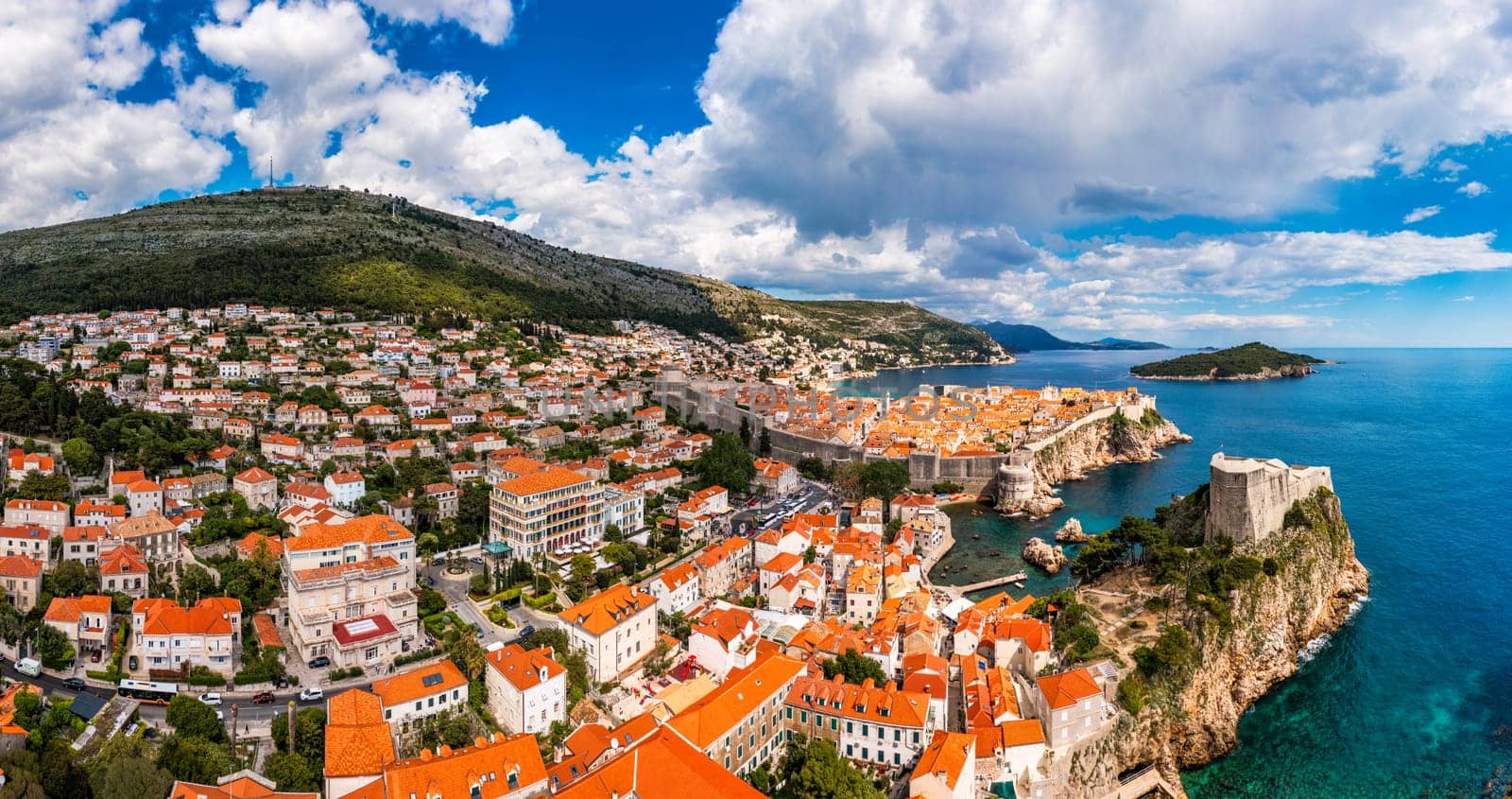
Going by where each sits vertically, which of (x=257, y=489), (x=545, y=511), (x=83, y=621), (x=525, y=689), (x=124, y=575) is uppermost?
(x=257, y=489)

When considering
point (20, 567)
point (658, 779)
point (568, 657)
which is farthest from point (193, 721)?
point (658, 779)

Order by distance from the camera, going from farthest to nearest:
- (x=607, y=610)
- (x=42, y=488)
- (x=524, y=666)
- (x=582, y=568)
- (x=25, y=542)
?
(x=582, y=568) < (x=42, y=488) < (x=25, y=542) < (x=607, y=610) < (x=524, y=666)

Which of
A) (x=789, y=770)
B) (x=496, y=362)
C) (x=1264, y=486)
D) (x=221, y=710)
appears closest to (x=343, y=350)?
(x=496, y=362)

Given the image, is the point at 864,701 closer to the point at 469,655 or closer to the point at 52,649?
the point at 469,655

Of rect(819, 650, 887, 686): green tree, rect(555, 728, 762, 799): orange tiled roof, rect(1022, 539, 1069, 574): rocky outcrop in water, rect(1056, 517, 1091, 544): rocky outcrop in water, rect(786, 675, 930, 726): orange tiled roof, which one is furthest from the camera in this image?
rect(1056, 517, 1091, 544): rocky outcrop in water

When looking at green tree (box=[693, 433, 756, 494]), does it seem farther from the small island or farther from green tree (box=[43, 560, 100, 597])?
the small island

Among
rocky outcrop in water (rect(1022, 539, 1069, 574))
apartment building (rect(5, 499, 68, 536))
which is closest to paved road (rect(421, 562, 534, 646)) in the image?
apartment building (rect(5, 499, 68, 536))
